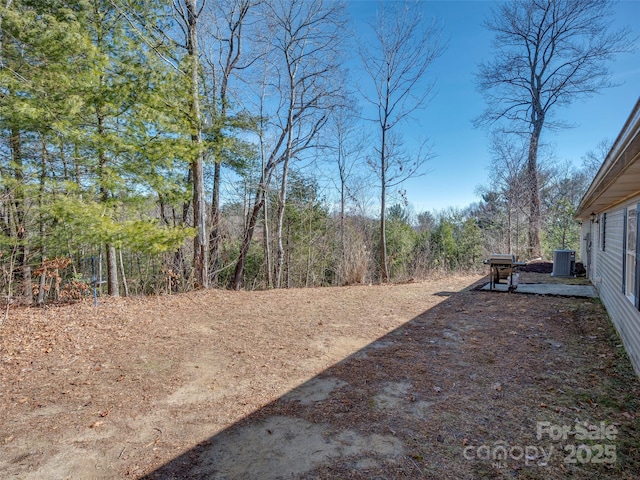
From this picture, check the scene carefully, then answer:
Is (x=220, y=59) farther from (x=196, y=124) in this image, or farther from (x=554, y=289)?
(x=554, y=289)

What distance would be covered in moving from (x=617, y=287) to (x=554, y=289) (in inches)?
118

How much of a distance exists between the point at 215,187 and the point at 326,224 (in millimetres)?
5139

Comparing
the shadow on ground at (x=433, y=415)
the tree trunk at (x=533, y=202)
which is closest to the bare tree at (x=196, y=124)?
the shadow on ground at (x=433, y=415)

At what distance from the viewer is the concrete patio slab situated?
6702mm

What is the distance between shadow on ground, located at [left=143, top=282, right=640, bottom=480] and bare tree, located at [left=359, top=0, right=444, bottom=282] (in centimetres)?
684

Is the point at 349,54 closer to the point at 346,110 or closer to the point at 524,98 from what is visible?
the point at 346,110

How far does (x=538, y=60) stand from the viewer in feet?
51.6

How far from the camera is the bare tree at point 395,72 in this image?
1066 cm

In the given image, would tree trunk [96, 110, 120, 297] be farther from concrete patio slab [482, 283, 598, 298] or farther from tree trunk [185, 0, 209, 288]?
concrete patio slab [482, 283, 598, 298]

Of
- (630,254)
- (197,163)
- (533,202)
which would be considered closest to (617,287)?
(630,254)

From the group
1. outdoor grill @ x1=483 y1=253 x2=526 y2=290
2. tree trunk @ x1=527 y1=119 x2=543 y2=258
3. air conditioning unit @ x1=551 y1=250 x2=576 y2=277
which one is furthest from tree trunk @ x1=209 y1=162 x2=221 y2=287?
tree trunk @ x1=527 y1=119 x2=543 y2=258

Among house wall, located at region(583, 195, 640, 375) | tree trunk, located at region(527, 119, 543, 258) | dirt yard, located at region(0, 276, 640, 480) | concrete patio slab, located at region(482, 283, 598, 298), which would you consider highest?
tree trunk, located at region(527, 119, 543, 258)

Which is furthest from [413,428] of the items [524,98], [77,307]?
[524,98]

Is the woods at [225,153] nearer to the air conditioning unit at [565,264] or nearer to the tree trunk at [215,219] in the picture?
the tree trunk at [215,219]
